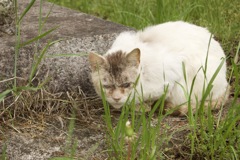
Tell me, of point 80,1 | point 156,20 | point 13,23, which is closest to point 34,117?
point 13,23

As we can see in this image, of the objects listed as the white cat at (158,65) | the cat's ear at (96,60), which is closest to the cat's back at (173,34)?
the white cat at (158,65)

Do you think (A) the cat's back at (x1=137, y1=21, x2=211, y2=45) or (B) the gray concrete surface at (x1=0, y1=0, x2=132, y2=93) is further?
(A) the cat's back at (x1=137, y1=21, x2=211, y2=45)

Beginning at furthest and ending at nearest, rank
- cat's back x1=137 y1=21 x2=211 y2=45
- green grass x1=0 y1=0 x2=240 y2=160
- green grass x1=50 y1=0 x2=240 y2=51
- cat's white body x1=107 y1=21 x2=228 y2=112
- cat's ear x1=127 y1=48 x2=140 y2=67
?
green grass x1=50 y1=0 x2=240 y2=51 < cat's back x1=137 y1=21 x2=211 y2=45 < cat's white body x1=107 y1=21 x2=228 y2=112 < cat's ear x1=127 y1=48 x2=140 y2=67 < green grass x1=0 y1=0 x2=240 y2=160

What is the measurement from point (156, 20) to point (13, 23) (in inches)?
61.5

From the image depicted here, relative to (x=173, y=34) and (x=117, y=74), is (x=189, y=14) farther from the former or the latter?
(x=117, y=74)

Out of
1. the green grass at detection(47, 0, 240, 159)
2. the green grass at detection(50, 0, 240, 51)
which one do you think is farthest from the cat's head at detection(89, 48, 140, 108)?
the green grass at detection(50, 0, 240, 51)

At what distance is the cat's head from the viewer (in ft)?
11.6

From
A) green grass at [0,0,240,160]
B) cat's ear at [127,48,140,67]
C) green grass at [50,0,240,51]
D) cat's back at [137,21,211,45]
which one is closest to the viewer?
green grass at [0,0,240,160]

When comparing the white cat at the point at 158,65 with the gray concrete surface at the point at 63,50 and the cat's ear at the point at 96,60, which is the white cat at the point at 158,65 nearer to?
the cat's ear at the point at 96,60

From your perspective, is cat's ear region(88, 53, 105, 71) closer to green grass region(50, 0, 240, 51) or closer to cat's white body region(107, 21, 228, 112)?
cat's white body region(107, 21, 228, 112)

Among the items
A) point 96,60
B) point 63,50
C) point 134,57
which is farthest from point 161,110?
point 63,50

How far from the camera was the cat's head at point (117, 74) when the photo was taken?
3.54m

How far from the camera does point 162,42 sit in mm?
3830

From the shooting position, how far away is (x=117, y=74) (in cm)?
355
